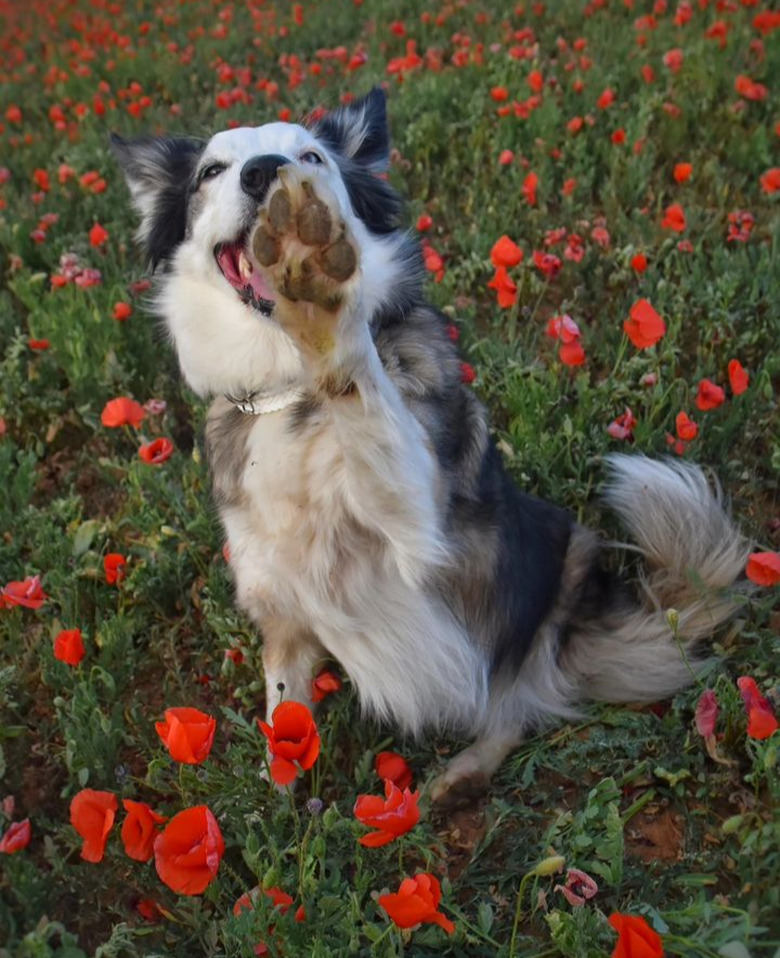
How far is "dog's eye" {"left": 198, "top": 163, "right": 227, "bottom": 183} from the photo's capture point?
274cm

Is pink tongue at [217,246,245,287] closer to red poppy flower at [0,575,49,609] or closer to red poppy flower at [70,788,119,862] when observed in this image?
red poppy flower at [0,575,49,609]

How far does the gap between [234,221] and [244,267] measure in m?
0.15

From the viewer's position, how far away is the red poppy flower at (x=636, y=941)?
130cm

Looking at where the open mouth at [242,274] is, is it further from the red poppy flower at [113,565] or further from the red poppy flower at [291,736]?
the red poppy flower at [291,736]

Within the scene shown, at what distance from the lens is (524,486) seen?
10.9ft

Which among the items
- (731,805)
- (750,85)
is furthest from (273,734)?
(750,85)

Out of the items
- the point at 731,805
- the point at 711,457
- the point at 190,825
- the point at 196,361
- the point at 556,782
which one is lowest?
the point at 556,782

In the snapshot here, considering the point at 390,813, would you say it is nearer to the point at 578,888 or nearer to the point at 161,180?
the point at 578,888

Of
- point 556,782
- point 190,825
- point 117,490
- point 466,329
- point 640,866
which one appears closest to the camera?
point 190,825

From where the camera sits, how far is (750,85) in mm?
4555

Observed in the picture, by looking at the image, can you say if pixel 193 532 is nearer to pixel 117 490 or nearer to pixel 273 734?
pixel 117 490

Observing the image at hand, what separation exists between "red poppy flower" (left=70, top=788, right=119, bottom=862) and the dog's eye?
1.95m

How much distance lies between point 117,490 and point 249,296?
4.88 ft

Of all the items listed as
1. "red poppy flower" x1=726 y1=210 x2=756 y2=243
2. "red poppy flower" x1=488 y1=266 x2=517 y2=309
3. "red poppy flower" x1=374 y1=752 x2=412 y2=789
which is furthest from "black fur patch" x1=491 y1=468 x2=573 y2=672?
"red poppy flower" x1=726 y1=210 x2=756 y2=243
